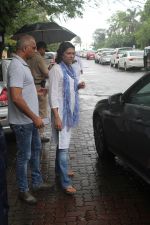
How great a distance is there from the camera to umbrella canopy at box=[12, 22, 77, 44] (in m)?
10.2

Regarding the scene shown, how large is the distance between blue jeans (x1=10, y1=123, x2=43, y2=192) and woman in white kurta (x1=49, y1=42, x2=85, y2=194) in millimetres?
285

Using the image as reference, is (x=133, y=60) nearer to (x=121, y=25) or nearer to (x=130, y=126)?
(x=130, y=126)

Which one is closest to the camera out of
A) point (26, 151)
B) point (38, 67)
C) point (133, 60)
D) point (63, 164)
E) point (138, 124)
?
point (138, 124)

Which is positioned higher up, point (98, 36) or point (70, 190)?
point (98, 36)

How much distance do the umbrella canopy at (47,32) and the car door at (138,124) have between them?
531 centimetres

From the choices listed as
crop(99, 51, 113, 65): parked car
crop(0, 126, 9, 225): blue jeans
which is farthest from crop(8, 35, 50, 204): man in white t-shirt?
crop(99, 51, 113, 65): parked car

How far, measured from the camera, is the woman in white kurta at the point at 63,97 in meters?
4.77

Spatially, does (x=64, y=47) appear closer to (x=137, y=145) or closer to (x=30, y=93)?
(x=30, y=93)

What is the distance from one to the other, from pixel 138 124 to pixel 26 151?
127cm

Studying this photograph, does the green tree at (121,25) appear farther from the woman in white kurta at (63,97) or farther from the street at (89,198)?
the woman in white kurta at (63,97)

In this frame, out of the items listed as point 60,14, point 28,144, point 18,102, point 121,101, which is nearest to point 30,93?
point 18,102

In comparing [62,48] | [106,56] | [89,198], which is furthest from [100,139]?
[106,56]

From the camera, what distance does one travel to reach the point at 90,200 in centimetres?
488

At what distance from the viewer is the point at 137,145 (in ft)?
Answer: 15.4
